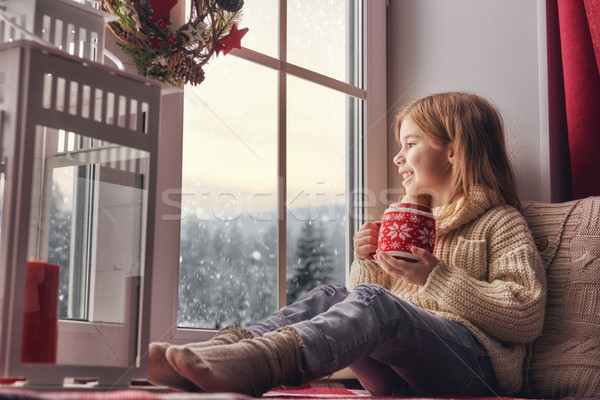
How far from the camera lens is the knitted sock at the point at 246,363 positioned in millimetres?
914

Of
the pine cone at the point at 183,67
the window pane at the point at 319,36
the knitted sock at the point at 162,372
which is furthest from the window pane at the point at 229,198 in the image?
the knitted sock at the point at 162,372

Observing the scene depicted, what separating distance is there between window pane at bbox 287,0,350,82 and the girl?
0.26 metres

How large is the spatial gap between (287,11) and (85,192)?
973mm

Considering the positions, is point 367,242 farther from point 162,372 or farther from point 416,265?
point 162,372

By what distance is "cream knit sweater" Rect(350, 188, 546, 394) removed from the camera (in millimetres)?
1327

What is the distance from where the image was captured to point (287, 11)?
68.4 inches

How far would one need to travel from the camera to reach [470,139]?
1630mm

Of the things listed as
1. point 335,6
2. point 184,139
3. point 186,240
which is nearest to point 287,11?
point 335,6

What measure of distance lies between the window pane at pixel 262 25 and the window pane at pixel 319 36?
0.05 meters

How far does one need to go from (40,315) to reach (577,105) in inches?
52.2

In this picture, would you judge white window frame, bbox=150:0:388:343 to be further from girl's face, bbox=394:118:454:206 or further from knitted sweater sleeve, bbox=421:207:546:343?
knitted sweater sleeve, bbox=421:207:546:343

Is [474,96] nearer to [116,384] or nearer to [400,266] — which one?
[400,266]

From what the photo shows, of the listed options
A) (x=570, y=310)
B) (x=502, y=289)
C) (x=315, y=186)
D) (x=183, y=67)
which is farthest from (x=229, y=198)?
(x=570, y=310)

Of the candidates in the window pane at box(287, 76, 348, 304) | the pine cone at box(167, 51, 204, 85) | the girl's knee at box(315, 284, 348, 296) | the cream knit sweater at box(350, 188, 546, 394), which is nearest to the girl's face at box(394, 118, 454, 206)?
the cream knit sweater at box(350, 188, 546, 394)
